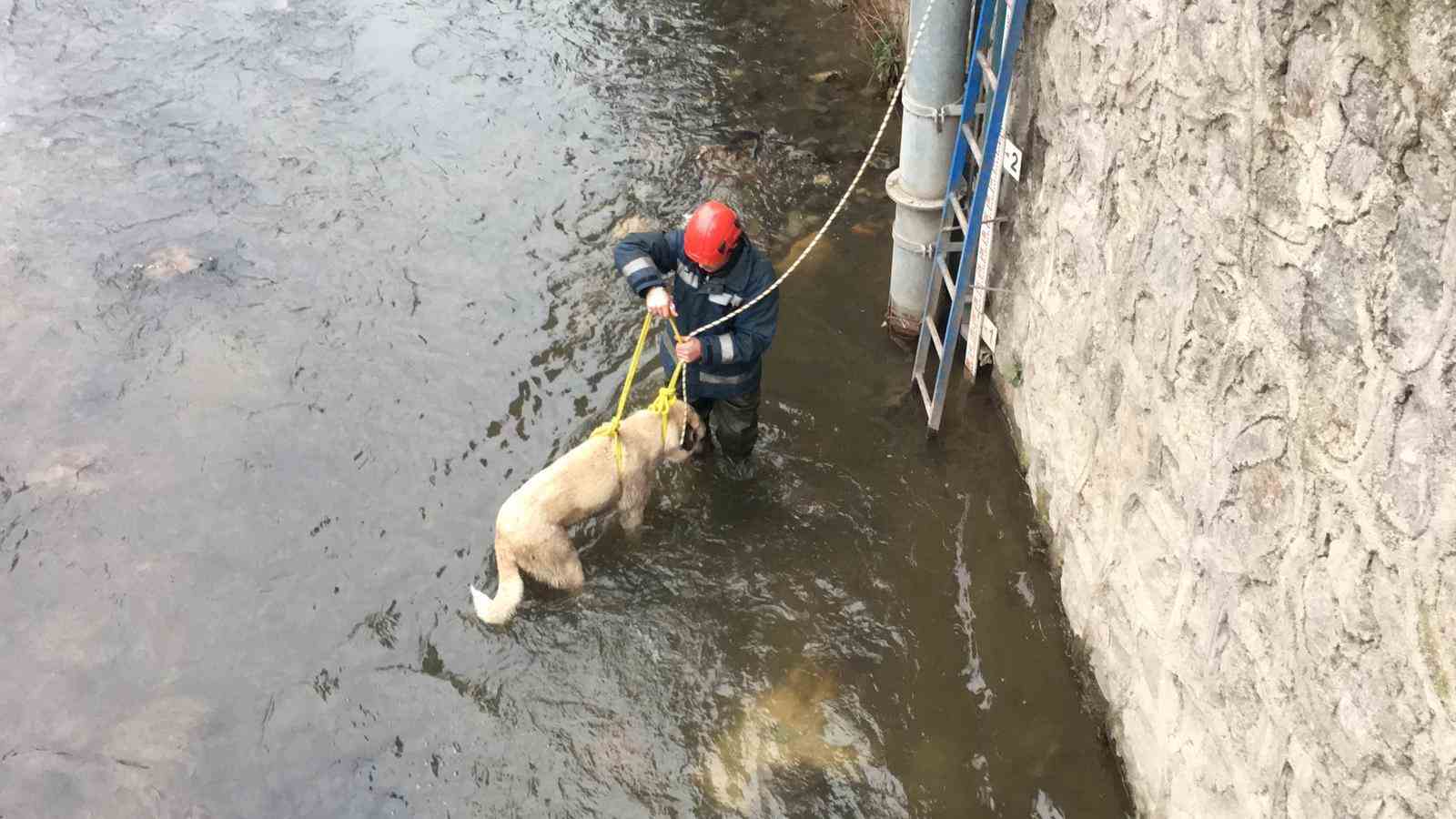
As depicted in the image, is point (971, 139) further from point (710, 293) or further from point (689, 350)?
point (689, 350)

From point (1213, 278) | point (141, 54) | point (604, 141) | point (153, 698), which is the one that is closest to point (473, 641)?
point (153, 698)

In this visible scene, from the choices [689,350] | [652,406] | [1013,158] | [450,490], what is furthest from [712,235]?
[450,490]

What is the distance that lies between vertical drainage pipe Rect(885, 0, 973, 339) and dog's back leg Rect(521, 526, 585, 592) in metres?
3.19

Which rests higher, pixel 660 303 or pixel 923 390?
pixel 660 303

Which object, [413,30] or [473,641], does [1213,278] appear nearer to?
[473,641]

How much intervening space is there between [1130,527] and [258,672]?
482cm

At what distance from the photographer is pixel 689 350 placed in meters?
5.86

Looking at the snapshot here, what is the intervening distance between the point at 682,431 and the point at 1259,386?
3.47 meters

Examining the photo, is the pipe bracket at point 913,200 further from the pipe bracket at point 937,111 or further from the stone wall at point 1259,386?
the stone wall at point 1259,386

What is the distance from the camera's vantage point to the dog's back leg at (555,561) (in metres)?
5.76

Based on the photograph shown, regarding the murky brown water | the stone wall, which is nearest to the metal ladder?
the stone wall

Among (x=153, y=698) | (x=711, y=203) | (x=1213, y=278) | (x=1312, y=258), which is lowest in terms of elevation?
(x=153, y=698)

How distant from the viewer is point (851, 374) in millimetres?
7688

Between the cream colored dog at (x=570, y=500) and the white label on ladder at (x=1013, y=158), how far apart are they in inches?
96.8
